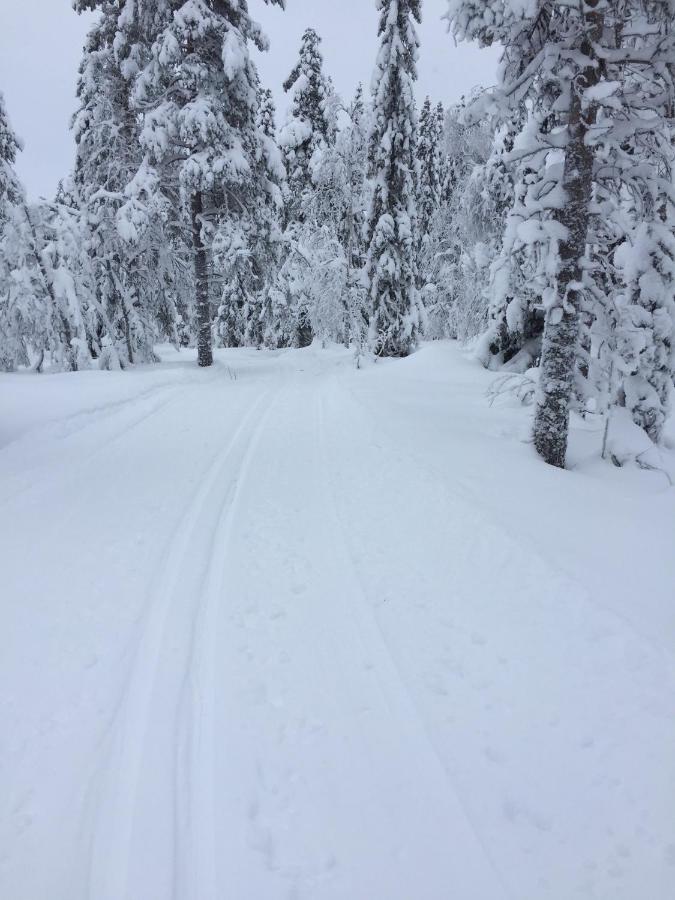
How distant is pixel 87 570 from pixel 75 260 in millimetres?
16214

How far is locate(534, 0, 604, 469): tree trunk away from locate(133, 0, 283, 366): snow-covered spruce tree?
1192 cm

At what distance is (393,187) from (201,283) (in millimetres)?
9517

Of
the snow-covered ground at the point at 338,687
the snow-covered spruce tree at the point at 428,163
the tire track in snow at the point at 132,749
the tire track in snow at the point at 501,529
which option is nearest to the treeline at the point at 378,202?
the tire track in snow at the point at 501,529

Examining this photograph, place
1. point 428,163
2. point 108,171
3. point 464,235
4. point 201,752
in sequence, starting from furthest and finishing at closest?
point 428,163 → point 108,171 → point 464,235 → point 201,752

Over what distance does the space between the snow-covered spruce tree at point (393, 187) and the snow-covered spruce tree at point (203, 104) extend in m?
4.91

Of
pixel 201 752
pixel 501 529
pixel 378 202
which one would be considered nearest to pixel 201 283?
pixel 378 202

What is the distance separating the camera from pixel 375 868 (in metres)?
2.25

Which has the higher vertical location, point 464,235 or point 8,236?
point 464,235

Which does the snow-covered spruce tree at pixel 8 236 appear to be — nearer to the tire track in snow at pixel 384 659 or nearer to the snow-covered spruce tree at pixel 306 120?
the snow-covered spruce tree at pixel 306 120

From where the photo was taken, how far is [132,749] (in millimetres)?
2805

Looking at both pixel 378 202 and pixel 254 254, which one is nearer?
pixel 254 254

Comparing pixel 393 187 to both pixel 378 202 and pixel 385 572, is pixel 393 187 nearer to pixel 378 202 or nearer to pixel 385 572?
pixel 378 202

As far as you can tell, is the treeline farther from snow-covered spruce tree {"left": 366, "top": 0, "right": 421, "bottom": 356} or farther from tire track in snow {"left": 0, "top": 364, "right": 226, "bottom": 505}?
tire track in snow {"left": 0, "top": 364, "right": 226, "bottom": 505}

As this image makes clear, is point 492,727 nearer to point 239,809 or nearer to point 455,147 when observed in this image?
point 239,809
